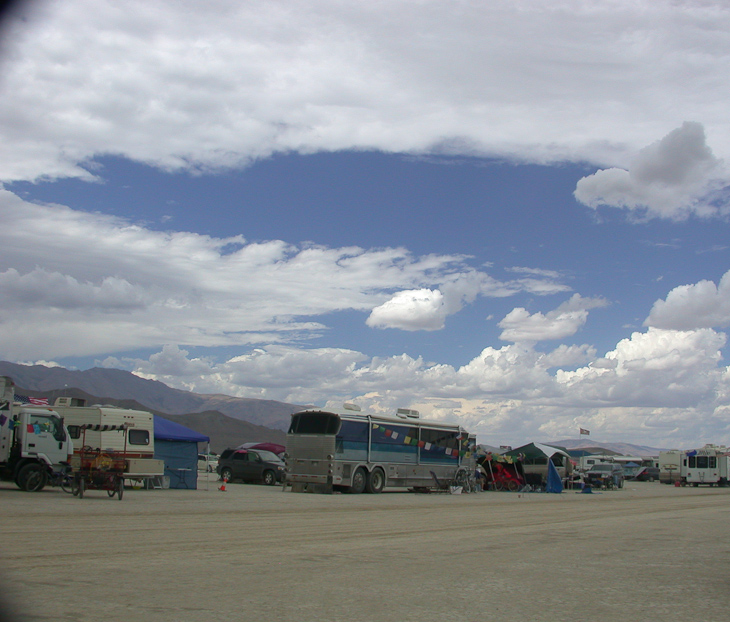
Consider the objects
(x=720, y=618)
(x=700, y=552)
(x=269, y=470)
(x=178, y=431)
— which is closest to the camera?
(x=720, y=618)

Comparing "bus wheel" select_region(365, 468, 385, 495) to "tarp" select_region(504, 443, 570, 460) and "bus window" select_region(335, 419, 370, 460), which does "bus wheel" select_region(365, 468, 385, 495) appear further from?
"tarp" select_region(504, 443, 570, 460)

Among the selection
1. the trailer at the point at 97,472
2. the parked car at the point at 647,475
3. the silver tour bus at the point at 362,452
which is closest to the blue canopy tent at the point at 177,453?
the silver tour bus at the point at 362,452

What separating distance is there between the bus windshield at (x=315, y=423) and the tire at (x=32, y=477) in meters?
9.19

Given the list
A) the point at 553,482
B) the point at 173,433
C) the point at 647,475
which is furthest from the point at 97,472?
the point at 647,475

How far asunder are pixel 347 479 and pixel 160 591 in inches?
776

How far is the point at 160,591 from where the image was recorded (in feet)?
25.3

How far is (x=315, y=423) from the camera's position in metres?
27.5

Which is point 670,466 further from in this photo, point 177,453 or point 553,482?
point 177,453

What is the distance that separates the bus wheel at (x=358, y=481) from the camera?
27.5 m

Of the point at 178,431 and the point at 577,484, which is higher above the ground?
the point at 178,431

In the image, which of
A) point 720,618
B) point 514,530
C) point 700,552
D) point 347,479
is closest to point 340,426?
point 347,479

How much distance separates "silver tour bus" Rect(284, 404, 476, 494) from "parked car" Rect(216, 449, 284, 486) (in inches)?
202

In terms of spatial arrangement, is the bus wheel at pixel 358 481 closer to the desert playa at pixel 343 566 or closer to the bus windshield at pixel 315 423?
the bus windshield at pixel 315 423

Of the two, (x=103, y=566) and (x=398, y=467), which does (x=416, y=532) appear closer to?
(x=103, y=566)
